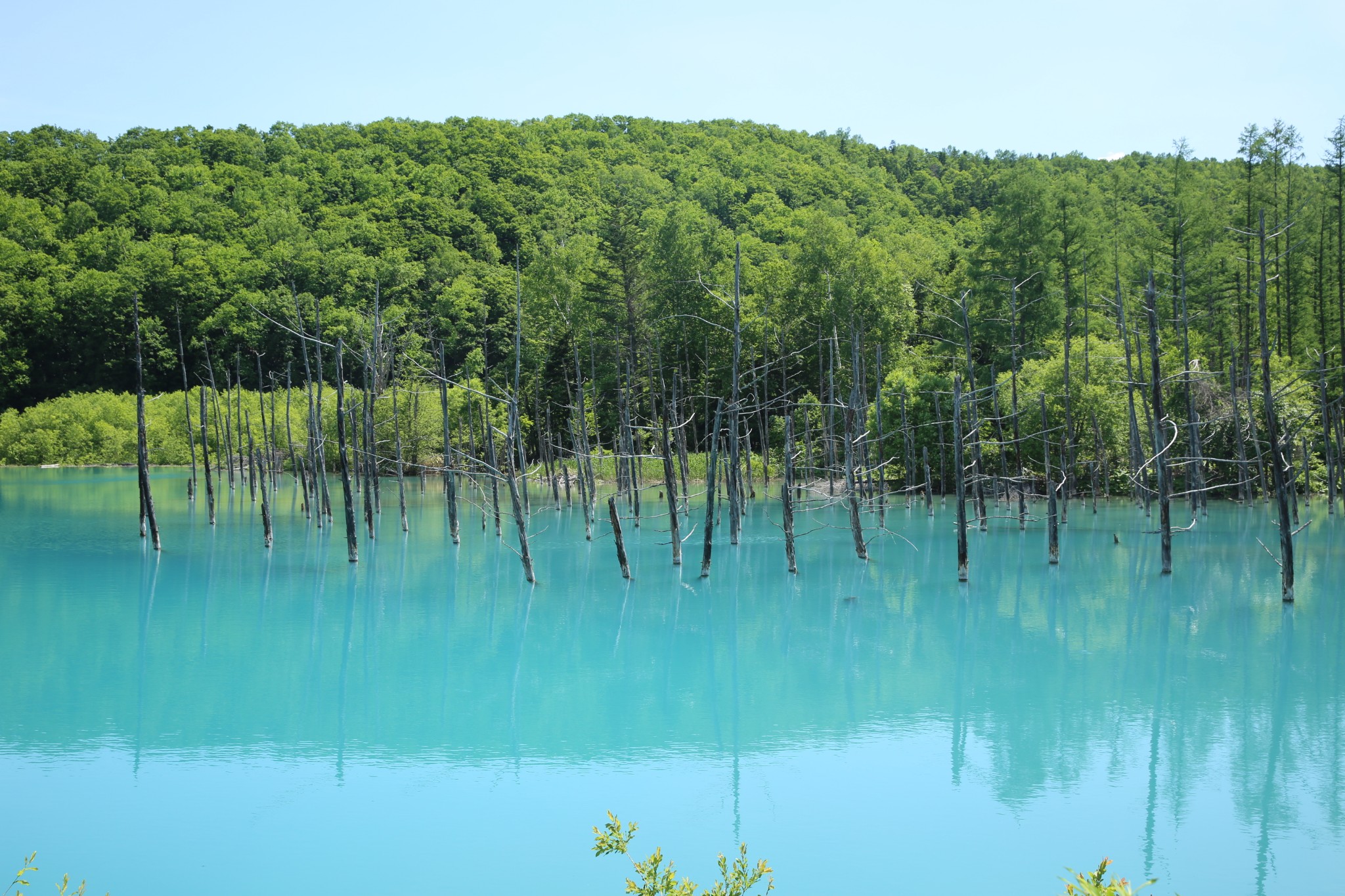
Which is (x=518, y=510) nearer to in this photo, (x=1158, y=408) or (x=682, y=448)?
(x=682, y=448)

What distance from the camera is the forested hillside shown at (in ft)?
128

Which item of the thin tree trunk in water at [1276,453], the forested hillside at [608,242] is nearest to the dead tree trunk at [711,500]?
the thin tree trunk in water at [1276,453]

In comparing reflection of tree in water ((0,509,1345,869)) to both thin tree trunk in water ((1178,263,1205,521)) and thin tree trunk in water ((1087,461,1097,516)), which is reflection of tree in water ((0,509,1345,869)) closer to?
thin tree trunk in water ((1178,263,1205,521))

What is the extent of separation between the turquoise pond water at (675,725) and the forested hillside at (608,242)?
18.5 meters

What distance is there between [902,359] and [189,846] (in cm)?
4039

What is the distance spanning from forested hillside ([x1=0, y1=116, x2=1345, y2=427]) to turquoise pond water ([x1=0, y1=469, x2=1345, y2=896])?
1849cm

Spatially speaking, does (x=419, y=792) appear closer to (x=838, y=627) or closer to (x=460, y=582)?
(x=838, y=627)

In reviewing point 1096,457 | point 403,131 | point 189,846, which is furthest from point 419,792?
point 403,131

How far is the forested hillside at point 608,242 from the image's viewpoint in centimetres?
3912

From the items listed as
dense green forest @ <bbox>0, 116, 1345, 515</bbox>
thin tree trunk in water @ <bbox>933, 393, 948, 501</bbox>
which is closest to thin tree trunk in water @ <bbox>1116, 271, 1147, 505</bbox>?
dense green forest @ <bbox>0, 116, 1345, 515</bbox>

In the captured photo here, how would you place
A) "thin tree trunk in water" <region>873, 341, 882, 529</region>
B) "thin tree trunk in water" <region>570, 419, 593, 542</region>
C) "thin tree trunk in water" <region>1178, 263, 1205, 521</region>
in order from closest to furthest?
"thin tree trunk in water" <region>873, 341, 882, 529</region> → "thin tree trunk in water" <region>1178, 263, 1205, 521</region> → "thin tree trunk in water" <region>570, 419, 593, 542</region>

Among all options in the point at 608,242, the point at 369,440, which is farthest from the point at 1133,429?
the point at 608,242

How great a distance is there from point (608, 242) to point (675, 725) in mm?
32980

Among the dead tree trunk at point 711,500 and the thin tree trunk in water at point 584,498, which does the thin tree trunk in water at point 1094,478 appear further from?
the dead tree trunk at point 711,500
